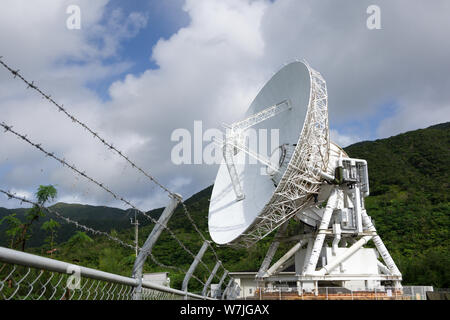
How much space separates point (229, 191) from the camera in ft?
78.0

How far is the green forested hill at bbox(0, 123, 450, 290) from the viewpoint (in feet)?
119

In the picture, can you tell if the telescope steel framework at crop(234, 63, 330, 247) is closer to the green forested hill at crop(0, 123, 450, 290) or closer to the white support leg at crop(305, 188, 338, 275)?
the white support leg at crop(305, 188, 338, 275)

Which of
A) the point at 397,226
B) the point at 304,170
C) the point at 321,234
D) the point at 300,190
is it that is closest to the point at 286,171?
the point at 304,170

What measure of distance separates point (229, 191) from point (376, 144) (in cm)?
6962

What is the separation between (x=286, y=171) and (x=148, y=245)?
1534 centimetres

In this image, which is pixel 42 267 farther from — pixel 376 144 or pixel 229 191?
pixel 376 144

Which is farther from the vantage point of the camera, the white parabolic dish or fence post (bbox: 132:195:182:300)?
the white parabolic dish

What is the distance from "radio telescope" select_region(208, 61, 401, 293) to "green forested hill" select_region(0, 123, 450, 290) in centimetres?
645

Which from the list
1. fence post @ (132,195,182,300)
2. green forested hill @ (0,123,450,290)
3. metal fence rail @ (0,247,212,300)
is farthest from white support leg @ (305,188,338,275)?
metal fence rail @ (0,247,212,300)

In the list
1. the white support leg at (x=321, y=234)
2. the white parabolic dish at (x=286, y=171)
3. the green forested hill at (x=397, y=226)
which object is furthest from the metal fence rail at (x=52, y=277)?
the green forested hill at (x=397, y=226)

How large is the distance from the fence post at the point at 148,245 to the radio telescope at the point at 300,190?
14863 mm

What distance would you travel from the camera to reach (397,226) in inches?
1853

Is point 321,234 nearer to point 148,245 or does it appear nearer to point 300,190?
point 300,190
